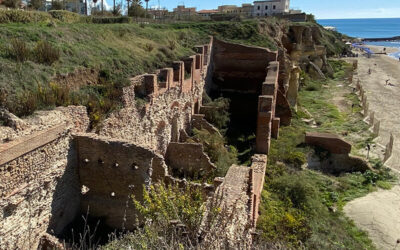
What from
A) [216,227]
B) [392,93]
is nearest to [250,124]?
[216,227]

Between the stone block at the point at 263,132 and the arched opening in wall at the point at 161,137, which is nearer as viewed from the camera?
the arched opening in wall at the point at 161,137

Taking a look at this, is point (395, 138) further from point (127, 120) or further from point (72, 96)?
point (72, 96)

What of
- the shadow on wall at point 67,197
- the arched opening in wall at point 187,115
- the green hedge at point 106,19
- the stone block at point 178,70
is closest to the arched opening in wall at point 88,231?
the shadow on wall at point 67,197

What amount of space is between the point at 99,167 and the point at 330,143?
13744 millimetres

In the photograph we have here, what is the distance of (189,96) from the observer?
1877 centimetres

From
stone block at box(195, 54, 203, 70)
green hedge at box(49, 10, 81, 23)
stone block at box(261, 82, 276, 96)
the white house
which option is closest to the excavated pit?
stone block at box(195, 54, 203, 70)

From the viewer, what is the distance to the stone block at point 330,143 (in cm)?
1866

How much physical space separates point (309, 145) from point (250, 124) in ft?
13.3

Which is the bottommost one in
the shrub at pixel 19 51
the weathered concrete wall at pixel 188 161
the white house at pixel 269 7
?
the weathered concrete wall at pixel 188 161

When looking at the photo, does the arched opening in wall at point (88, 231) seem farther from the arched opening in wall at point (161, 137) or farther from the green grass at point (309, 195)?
the arched opening in wall at point (161, 137)

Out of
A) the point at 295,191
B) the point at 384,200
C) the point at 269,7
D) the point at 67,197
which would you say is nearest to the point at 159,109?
the point at 67,197

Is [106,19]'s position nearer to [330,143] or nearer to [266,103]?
[266,103]

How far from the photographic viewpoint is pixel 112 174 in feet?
32.8

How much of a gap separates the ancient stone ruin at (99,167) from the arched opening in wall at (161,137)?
0.05 metres
